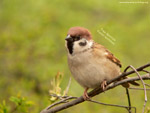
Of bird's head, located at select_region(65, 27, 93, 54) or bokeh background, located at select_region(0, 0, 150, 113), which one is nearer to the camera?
bird's head, located at select_region(65, 27, 93, 54)

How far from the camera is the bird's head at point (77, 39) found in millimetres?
3059

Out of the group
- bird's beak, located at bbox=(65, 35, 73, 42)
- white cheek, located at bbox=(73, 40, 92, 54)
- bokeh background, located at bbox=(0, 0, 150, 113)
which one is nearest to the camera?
bird's beak, located at bbox=(65, 35, 73, 42)

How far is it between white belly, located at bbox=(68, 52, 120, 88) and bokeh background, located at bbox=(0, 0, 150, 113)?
48.9 inches

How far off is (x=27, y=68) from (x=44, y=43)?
1.47ft

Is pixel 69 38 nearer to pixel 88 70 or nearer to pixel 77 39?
pixel 77 39

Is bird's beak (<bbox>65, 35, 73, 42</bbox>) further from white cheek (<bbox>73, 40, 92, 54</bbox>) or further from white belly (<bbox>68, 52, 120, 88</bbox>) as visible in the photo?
white belly (<bbox>68, 52, 120, 88</bbox>)

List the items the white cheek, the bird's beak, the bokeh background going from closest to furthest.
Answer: the bird's beak < the white cheek < the bokeh background

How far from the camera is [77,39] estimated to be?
3127mm

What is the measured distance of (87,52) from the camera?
3295mm

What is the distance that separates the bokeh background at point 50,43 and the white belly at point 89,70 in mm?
1242

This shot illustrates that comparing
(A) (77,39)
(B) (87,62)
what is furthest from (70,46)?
(B) (87,62)

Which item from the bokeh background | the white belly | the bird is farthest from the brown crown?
the bokeh background

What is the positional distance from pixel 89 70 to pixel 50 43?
5.96 ft

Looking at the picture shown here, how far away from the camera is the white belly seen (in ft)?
10.6
